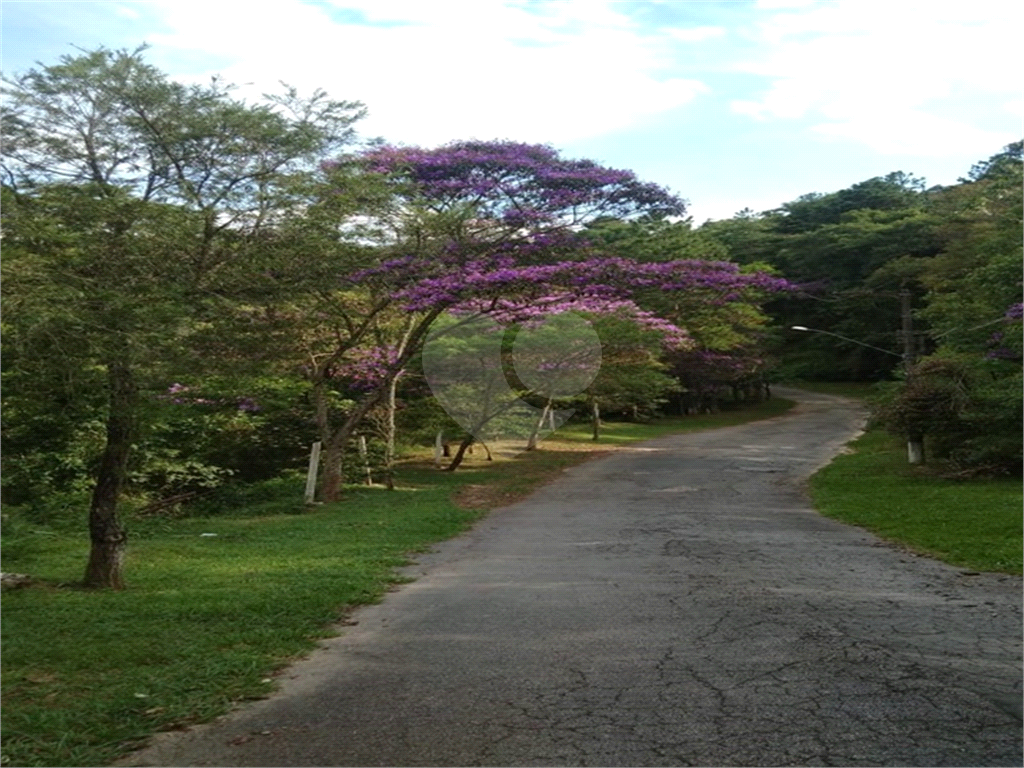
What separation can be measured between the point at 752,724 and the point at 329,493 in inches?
550

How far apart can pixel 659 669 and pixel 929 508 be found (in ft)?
32.5

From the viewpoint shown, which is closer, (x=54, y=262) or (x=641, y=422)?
(x=54, y=262)

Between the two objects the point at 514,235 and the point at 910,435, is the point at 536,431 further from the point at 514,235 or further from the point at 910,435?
the point at 514,235

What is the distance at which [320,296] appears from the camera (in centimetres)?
1189

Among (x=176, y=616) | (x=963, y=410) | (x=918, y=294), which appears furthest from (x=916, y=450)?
(x=176, y=616)

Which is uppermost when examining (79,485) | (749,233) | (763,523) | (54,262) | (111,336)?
(749,233)

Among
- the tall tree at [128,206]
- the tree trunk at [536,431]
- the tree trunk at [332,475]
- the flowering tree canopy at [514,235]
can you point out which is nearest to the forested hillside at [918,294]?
the flowering tree canopy at [514,235]

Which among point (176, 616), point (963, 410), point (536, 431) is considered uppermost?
point (963, 410)

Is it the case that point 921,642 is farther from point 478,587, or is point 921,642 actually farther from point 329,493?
point 329,493

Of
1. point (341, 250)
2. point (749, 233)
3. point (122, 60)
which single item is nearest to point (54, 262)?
point (122, 60)

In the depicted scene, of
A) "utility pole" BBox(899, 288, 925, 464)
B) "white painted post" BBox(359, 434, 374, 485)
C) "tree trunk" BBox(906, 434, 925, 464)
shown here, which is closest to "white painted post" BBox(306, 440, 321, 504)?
"white painted post" BBox(359, 434, 374, 485)

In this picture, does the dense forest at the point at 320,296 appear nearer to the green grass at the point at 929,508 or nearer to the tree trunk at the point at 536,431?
the tree trunk at the point at 536,431

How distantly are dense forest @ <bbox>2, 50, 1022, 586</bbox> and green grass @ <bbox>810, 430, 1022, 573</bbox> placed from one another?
47.9 inches

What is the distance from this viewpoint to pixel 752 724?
4.04 meters
